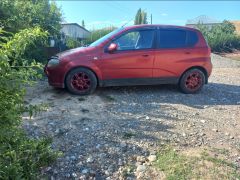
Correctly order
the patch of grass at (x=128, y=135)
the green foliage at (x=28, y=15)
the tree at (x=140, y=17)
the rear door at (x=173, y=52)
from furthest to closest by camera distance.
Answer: the tree at (x=140, y=17)
the green foliage at (x=28, y=15)
the rear door at (x=173, y=52)
the patch of grass at (x=128, y=135)

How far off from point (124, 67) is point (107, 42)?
0.74 m

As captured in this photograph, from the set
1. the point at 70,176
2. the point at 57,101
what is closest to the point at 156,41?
the point at 57,101

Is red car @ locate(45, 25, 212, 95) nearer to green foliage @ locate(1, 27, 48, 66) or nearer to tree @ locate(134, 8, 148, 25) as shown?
green foliage @ locate(1, 27, 48, 66)

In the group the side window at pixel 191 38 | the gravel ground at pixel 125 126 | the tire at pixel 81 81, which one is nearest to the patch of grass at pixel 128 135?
the gravel ground at pixel 125 126

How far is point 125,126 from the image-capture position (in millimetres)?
5230

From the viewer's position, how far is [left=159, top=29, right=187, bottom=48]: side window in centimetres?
748

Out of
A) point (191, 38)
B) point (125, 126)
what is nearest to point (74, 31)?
point (191, 38)

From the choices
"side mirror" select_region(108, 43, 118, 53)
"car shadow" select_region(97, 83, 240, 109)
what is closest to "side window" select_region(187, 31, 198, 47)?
"car shadow" select_region(97, 83, 240, 109)

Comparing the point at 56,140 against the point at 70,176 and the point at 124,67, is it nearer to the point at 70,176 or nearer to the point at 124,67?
the point at 70,176

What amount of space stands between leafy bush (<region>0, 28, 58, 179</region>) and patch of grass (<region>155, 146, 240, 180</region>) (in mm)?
1715

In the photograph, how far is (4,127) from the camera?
2.78m

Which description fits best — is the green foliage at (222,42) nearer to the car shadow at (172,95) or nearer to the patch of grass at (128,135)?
the car shadow at (172,95)

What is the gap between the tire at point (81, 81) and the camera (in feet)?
23.0

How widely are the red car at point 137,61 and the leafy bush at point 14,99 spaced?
3689mm
